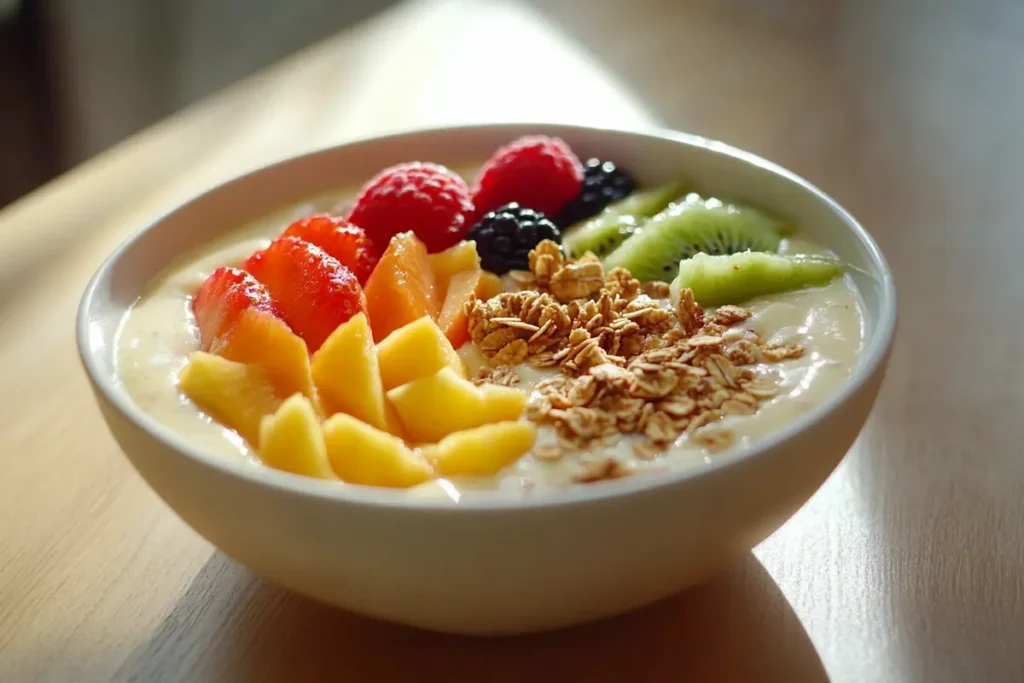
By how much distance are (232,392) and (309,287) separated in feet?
0.56

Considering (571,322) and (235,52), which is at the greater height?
(571,322)

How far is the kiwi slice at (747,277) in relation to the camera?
1.03m

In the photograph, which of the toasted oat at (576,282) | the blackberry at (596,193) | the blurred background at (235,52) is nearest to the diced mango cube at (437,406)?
the toasted oat at (576,282)

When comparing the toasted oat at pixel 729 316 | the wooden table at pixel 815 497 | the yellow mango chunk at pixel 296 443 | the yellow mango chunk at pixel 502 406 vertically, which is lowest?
the wooden table at pixel 815 497

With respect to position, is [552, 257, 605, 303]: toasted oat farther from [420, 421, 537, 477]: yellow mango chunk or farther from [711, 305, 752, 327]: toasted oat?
[420, 421, 537, 477]: yellow mango chunk

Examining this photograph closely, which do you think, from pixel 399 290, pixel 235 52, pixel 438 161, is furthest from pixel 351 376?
pixel 235 52

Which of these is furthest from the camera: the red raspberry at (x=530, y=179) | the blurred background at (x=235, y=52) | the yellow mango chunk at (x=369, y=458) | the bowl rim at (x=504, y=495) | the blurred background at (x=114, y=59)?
the blurred background at (x=114, y=59)

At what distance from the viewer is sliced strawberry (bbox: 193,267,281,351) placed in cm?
98

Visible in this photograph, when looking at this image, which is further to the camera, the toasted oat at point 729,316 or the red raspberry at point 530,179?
the red raspberry at point 530,179

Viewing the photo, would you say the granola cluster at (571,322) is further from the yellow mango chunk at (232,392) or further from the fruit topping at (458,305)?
the yellow mango chunk at (232,392)

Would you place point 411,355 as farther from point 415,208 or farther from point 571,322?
point 415,208

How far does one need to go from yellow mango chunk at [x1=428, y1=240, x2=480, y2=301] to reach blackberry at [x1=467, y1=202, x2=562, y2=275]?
0.05 feet

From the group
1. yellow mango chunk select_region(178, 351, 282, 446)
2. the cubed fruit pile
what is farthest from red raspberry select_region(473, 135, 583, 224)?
yellow mango chunk select_region(178, 351, 282, 446)

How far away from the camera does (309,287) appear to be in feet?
3.29
